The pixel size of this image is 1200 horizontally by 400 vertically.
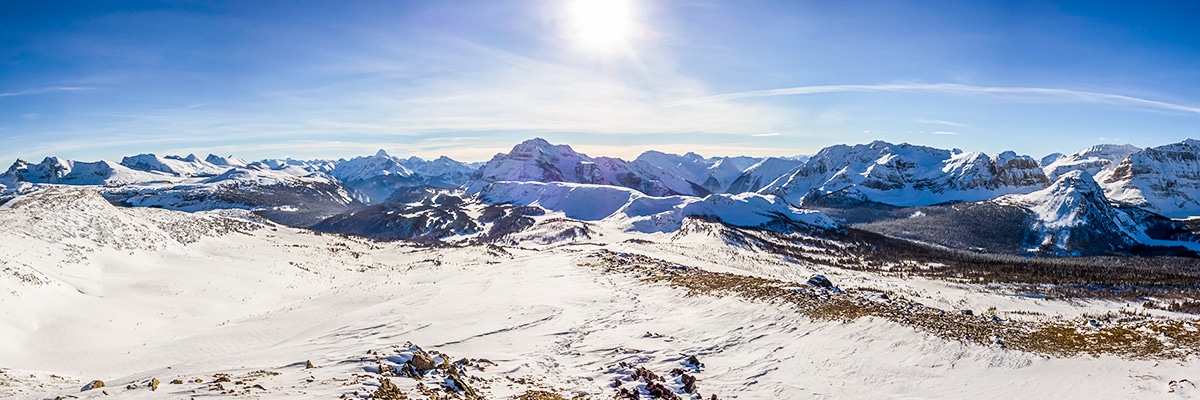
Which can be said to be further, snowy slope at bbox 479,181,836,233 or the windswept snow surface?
snowy slope at bbox 479,181,836,233

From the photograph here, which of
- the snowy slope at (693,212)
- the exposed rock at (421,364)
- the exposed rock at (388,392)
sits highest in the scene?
the exposed rock at (388,392)

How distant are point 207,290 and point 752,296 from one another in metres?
40.5

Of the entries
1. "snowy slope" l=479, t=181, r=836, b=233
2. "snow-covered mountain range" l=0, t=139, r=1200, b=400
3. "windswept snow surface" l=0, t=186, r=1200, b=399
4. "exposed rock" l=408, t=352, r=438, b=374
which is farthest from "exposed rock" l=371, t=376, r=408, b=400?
"snowy slope" l=479, t=181, r=836, b=233

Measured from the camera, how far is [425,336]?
81.9 feet

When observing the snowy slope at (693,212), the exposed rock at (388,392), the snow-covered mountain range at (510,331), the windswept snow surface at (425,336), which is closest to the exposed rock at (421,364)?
the snow-covered mountain range at (510,331)

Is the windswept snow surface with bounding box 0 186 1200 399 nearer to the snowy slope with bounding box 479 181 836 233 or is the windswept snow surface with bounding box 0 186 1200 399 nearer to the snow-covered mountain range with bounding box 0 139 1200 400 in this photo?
the snow-covered mountain range with bounding box 0 139 1200 400

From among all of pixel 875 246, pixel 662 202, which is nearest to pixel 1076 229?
pixel 875 246

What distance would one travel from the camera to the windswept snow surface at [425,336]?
52.2 feet

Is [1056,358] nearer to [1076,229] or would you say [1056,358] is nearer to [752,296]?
[752,296]

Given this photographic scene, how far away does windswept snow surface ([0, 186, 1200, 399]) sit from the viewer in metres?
15.9

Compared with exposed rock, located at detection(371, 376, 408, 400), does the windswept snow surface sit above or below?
Result: below

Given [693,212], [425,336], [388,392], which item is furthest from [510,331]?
[693,212]

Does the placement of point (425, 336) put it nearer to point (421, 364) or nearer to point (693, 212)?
point (421, 364)

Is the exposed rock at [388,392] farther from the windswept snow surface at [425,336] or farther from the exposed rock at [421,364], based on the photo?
the exposed rock at [421,364]
